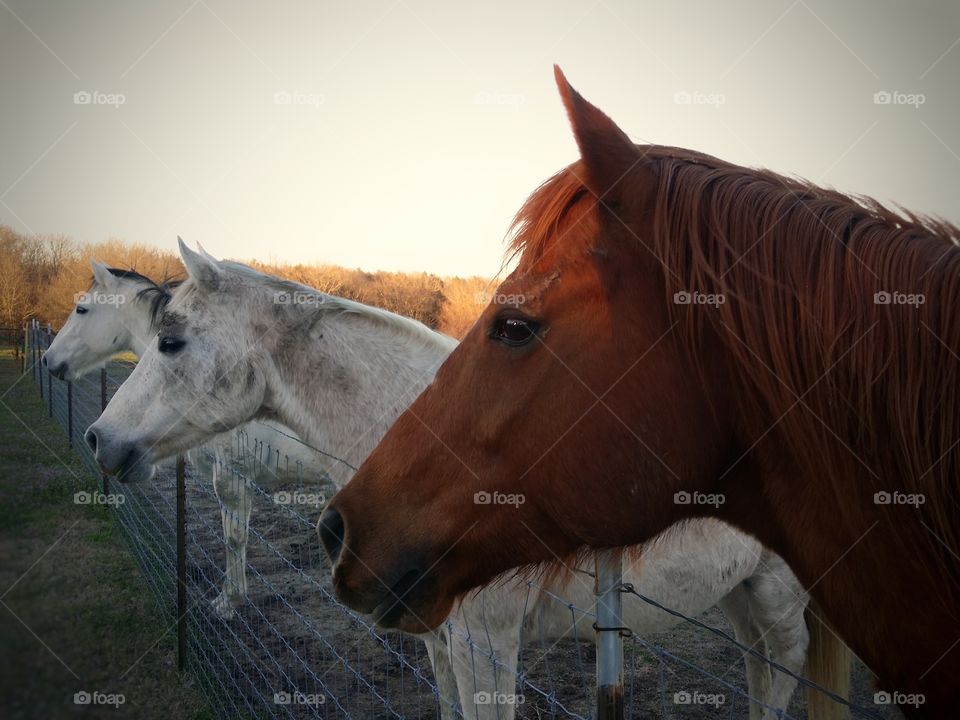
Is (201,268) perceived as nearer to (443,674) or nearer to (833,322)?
(443,674)

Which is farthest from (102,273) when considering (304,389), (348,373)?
(348,373)

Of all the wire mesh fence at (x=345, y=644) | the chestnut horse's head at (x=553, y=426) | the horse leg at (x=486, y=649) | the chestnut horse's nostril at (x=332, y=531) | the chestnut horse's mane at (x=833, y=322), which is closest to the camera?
the chestnut horse's mane at (x=833, y=322)

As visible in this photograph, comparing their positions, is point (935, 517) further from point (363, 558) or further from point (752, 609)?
point (752, 609)

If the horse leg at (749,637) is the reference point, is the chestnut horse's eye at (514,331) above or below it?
above

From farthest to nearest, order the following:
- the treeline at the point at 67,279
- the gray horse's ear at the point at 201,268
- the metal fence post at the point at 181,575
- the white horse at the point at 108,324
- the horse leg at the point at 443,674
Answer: the treeline at the point at 67,279
the white horse at the point at 108,324
the metal fence post at the point at 181,575
the gray horse's ear at the point at 201,268
the horse leg at the point at 443,674

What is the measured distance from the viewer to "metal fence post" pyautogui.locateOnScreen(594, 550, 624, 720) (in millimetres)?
1474

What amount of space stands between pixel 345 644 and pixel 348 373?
336 cm

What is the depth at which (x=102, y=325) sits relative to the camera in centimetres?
796

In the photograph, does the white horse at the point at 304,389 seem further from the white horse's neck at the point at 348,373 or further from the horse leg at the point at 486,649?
the horse leg at the point at 486,649

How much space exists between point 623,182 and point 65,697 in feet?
4.35

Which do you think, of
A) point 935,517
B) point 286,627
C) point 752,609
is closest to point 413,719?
point 286,627

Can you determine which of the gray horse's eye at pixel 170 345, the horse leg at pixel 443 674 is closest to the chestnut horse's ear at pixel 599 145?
the horse leg at pixel 443 674

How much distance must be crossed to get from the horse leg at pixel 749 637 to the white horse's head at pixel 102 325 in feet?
23.4

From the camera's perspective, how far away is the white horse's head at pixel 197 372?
341 centimetres
